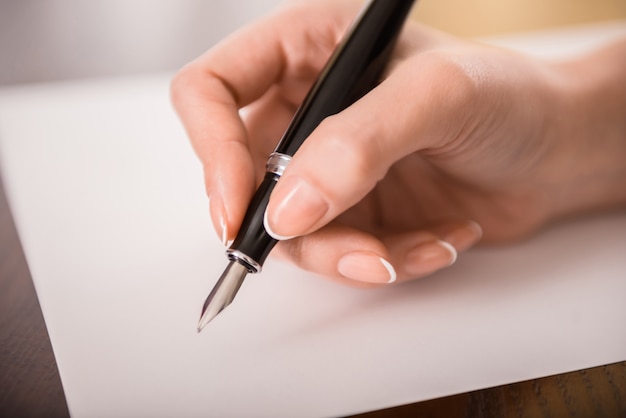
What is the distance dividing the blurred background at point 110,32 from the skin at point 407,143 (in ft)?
1.02

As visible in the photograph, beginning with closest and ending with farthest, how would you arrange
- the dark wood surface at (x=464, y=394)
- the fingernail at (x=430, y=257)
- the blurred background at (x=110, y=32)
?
the dark wood surface at (x=464, y=394) < the fingernail at (x=430, y=257) < the blurred background at (x=110, y=32)

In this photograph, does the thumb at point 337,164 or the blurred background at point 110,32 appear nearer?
the thumb at point 337,164

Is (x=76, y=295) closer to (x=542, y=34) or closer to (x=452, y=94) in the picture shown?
(x=452, y=94)

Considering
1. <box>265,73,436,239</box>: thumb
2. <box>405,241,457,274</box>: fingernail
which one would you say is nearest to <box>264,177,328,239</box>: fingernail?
<box>265,73,436,239</box>: thumb

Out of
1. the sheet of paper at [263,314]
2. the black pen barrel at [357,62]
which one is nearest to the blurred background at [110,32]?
the sheet of paper at [263,314]

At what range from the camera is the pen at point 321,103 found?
1.63ft

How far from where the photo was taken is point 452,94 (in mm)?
519

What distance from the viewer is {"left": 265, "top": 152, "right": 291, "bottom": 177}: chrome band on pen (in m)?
0.51

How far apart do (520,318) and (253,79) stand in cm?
31

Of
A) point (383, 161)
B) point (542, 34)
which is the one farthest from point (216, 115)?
point (542, 34)

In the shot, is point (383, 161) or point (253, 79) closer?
point (383, 161)

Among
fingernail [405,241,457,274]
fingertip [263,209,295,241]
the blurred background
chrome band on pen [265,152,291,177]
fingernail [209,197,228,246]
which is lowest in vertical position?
fingernail [405,241,457,274]

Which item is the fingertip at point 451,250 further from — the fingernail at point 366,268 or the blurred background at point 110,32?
the blurred background at point 110,32

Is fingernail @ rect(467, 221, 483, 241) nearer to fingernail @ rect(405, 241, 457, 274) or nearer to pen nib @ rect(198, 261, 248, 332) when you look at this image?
fingernail @ rect(405, 241, 457, 274)
